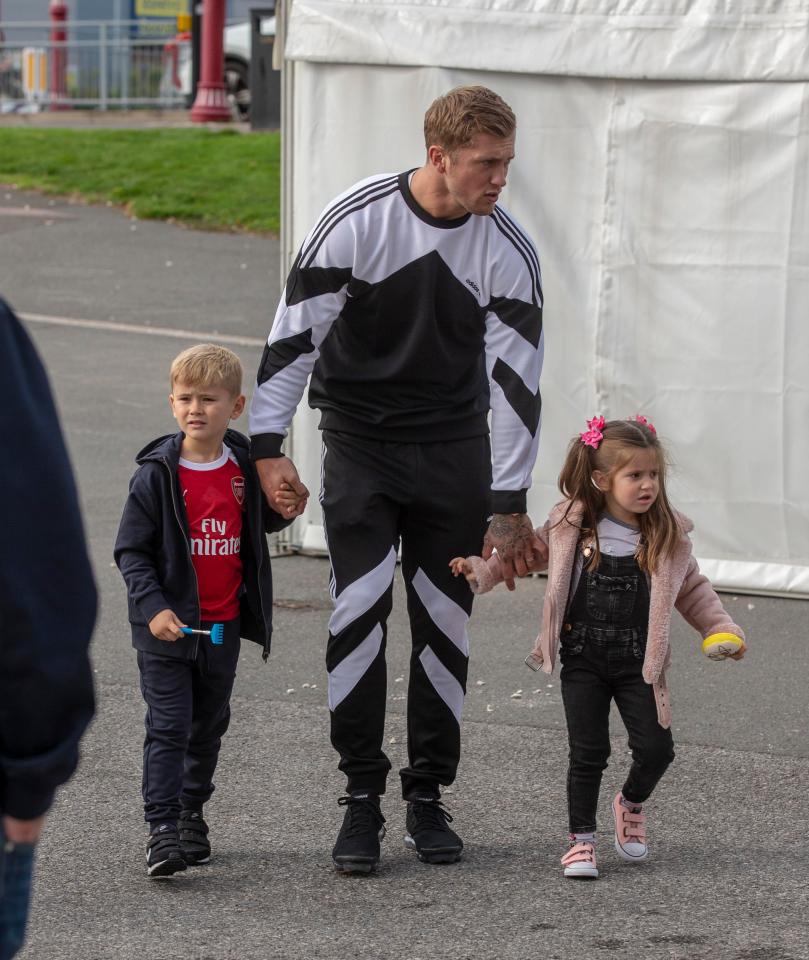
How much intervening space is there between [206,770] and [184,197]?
14187 millimetres

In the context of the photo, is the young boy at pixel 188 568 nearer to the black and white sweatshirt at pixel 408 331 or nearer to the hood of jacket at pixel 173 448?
the hood of jacket at pixel 173 448

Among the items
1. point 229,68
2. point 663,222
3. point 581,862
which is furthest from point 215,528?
point 229,68

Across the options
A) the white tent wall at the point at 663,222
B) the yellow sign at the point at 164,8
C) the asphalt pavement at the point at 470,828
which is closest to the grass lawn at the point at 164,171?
the white tent wall at the point at 663,222

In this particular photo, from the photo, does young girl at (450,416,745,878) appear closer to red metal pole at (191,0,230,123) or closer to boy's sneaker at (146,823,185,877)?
boy's sneaker at (146,823,185,877)

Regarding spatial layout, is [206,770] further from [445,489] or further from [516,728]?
[516,728]

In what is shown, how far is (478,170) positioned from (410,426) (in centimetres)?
73

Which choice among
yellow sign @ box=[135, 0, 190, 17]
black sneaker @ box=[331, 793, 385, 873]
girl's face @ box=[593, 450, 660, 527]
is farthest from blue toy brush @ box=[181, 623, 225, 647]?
yellow sign @ box=[135, 0, 190, 17]

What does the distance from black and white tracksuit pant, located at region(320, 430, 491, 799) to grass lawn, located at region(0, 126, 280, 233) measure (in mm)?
12681

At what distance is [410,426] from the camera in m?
4.48

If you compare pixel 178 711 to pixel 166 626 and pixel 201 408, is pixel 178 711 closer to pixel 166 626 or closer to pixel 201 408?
pixel 166 626

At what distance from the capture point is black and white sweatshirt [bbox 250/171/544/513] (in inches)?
172

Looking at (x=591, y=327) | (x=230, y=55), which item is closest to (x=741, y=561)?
(x=591, y=327)

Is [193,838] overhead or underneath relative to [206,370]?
underneath

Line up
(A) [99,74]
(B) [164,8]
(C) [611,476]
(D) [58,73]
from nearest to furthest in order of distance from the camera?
1. (C) [611,476]
2. (A) [99,74]
3. (D) [58,73]
4. (B) [164,8]
